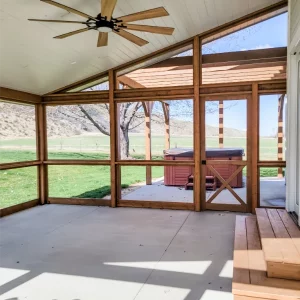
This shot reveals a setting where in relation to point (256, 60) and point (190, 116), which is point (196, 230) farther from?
point (256, 60)

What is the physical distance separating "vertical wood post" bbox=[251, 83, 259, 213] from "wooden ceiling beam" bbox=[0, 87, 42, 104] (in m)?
4.36

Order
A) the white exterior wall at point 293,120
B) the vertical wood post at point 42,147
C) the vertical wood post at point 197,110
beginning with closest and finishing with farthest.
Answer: the white exterior wall at point 293,120, the vertical wood post at point 197,110, the vertical wood post at point 42,147

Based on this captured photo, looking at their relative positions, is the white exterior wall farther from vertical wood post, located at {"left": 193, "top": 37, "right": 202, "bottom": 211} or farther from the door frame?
vertical wood post, located at {"left": 193, "top": 37, "right": 202, "bottom": 211}

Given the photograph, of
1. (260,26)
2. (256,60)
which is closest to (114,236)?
(256,60)

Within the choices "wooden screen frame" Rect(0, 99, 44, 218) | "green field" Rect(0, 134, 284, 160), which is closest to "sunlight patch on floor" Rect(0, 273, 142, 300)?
"wooden screen frame" Rect(0, 99, 44, 218)

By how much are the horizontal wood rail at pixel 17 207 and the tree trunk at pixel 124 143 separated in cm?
215

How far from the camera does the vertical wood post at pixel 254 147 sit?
5.27 metres

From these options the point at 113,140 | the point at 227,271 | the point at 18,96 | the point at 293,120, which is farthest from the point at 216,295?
the point at 18,96

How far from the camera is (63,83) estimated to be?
611 centimetres

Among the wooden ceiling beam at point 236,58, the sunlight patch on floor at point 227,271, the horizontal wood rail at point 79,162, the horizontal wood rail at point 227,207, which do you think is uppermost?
the wooden ceiling beam at point 236,58

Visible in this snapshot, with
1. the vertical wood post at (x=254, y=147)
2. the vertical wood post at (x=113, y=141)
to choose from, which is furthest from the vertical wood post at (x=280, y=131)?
the vertical wood post at (x=113, y=141)

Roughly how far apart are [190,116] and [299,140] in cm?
241

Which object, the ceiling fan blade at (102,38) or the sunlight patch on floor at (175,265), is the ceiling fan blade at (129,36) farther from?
the sunlight patch on floor at (175,265)

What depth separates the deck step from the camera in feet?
8.24
